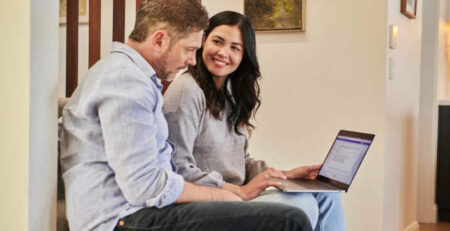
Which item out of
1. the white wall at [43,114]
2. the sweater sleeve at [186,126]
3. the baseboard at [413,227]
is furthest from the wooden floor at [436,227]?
the white wall at [43,114]

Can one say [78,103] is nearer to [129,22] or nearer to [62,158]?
[62,158]

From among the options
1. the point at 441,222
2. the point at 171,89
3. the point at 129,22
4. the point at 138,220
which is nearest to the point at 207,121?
the point at 171,89

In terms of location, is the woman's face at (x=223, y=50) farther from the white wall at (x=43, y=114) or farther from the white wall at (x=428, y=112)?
the white wall at (x=428, y=112)

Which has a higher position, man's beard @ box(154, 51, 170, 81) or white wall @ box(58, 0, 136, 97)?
white wall @ box(58, 0, 136, 97)

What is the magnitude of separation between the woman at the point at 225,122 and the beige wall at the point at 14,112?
50 cm

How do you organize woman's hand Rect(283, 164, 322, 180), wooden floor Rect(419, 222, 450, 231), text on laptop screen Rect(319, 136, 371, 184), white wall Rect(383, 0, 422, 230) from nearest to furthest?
1. text on laptop screen Rect(319, 136, 371, 184)
2. woman's hand Rect(283, 164, 322, 180)
3. white wall Rect(383, 0, 422, 230)
4. wooden floor Rect(419, 222, 450, 231)

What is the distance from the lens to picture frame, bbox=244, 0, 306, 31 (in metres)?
3.11

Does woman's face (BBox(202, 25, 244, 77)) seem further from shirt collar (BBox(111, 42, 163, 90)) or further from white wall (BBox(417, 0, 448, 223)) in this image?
white wall (BBox(417, 0, 448, 223))

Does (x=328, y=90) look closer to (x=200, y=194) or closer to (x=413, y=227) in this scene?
(x=413, y=227)

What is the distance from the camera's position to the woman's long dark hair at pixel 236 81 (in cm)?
199

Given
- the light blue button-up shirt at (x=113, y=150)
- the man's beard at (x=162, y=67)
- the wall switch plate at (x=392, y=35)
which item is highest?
the wall switch plate at (x=392, y=35)

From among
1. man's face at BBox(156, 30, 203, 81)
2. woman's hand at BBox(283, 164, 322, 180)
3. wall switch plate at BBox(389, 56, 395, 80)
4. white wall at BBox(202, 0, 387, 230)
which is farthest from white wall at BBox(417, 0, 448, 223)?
man's face at BBox(156, 30, 203, 81)

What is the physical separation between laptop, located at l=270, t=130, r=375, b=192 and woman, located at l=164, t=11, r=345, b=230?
0.12 feet

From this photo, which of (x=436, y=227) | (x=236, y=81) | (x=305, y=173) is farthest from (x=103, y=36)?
(x=436, y=227)
